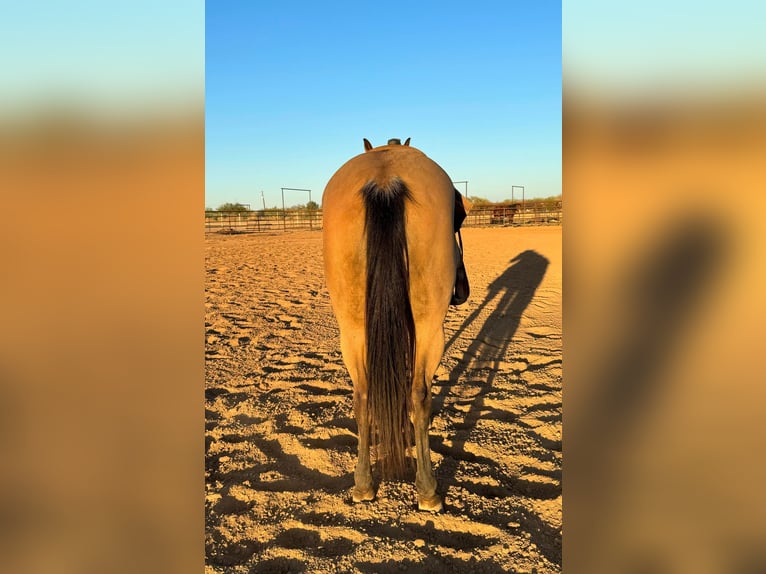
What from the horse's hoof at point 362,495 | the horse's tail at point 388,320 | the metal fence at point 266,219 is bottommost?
the horse's hoof at point 362,495

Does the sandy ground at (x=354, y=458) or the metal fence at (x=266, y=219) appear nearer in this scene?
the sandy ground at (x=354, y=458)

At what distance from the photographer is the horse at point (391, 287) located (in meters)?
2.37

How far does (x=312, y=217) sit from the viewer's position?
2847 centimetres

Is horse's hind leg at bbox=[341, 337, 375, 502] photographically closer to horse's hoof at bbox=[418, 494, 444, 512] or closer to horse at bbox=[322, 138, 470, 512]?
horse at bbox=[322, 138, 470, 512]

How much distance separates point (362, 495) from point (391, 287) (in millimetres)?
1297

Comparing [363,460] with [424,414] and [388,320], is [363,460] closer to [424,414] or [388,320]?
[424,414]

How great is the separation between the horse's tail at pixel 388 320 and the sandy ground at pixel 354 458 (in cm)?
45

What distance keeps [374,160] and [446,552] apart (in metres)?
2.17

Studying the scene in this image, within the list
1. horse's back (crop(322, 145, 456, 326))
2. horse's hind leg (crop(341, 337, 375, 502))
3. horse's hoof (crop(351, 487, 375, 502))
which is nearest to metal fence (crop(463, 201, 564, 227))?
horse's back (crop(322, 145, 456, 326))
